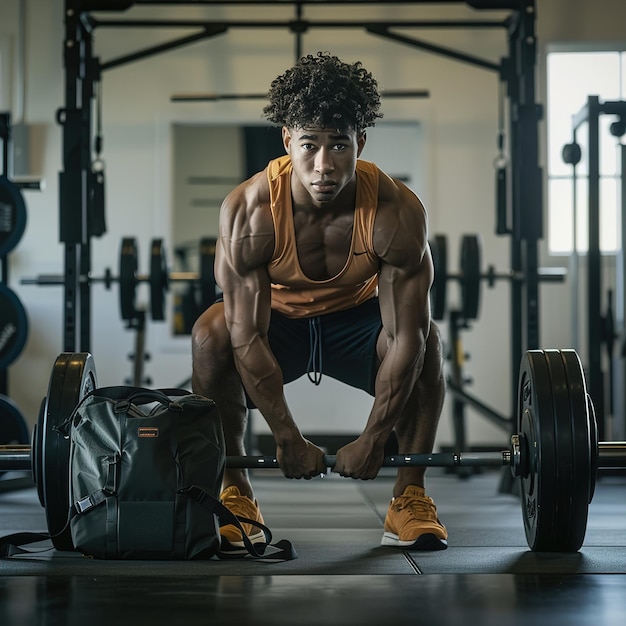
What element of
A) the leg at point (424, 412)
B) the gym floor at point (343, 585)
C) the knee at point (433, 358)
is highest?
the knee at point (433, 358)

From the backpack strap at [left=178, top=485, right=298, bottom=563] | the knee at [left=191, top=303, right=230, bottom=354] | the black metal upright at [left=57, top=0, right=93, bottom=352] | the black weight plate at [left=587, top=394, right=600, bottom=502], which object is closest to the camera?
the backpack strap at [left=178, top=485, right=298, bottom=563]

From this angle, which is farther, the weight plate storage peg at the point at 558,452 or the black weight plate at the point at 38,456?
the black weight plate at the point at 38,456

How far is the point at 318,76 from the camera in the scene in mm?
2309

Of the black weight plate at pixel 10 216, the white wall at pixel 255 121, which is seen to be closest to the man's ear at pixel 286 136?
the black weight plate at pixel 10 216

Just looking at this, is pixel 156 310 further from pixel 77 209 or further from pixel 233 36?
pixel 233 36

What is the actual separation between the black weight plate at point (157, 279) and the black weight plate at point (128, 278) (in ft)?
0.25

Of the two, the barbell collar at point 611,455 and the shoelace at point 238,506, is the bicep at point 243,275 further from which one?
the barbell collar at point 611,455

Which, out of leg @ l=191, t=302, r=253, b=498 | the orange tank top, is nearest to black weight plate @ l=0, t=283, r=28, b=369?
leg @ l=191, t=302, r=253, b=498

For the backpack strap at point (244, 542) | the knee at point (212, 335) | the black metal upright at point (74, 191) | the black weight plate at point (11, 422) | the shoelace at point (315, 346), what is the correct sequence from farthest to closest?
the black weight plate at point (11, 422) < the black metal upright at point (74, 191) < the shoelace at point (315, 346) < the knee at point (212, 335) < the backpack strap at point (244, 542)

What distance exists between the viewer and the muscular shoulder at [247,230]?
2.34 metres

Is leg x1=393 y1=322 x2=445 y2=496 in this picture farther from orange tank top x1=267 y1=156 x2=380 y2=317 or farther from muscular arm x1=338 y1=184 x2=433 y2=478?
orange tank top x1=267 y1=156 x2=380 y2=317

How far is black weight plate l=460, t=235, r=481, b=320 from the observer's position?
4.47 metres

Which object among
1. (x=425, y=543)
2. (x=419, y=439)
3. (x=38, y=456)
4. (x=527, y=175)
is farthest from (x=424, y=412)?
(x=527, y=175)

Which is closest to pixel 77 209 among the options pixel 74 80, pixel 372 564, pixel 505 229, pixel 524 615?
pixel 74 80
